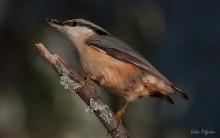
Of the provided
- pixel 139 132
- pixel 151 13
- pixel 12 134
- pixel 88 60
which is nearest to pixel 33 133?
pixel 12 134

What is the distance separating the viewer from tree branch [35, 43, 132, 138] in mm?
3658

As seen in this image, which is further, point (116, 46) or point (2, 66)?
point (2, 66)

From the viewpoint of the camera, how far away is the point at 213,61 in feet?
24.5

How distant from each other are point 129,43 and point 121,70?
1.66m

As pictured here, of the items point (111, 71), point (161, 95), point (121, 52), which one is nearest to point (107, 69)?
point (111, 71)

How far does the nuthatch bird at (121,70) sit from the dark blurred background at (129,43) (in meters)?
0.86

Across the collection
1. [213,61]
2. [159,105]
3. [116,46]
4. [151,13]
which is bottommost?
[213,61]

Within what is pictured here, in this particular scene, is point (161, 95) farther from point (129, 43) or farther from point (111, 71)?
point (129, 43)

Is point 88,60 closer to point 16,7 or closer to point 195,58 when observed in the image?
point 16,7

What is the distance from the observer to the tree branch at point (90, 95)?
366 centimetres

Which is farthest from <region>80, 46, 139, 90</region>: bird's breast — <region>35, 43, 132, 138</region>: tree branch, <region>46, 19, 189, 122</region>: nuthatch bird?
<region>35, 43, 132, 138</region>: tree branch

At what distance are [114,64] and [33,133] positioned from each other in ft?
3.75

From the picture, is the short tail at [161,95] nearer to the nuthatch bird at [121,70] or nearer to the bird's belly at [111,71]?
the nuthatch bird at [121,70]

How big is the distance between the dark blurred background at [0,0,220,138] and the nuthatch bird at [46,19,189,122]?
859 millimetres
